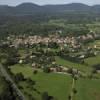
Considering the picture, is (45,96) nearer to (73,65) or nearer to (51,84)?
(51,84)

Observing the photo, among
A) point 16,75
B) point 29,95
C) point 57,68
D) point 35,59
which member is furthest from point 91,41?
point 29,95

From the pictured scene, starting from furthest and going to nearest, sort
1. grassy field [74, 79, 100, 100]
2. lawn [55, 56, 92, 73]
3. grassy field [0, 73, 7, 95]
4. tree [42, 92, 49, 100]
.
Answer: lawn [55, 56, 92, 73] < grassy field [74, 79, 100, 100] < grassy field [0, 73, 7, 95] < tree [42, 92, 49, 100]

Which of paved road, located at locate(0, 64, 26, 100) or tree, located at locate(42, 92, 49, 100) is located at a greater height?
tree, located at locate(42, 92, 49, 100)

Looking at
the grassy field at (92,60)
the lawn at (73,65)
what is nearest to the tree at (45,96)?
the lawn at (73,65)

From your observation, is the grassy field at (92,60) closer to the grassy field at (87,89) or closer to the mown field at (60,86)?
the mown field at (60,86)

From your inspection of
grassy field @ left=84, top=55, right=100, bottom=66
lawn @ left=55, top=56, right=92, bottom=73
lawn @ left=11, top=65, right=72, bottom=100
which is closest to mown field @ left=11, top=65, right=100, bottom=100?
lawn @ left=11, top=65, right=72, bottom=100

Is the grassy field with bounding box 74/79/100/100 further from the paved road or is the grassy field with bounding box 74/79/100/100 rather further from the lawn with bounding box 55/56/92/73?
the lawn with bounding box 55/56/92/73

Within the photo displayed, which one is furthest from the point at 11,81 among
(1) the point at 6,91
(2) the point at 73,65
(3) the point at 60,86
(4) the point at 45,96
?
(2) the point at 73,65
